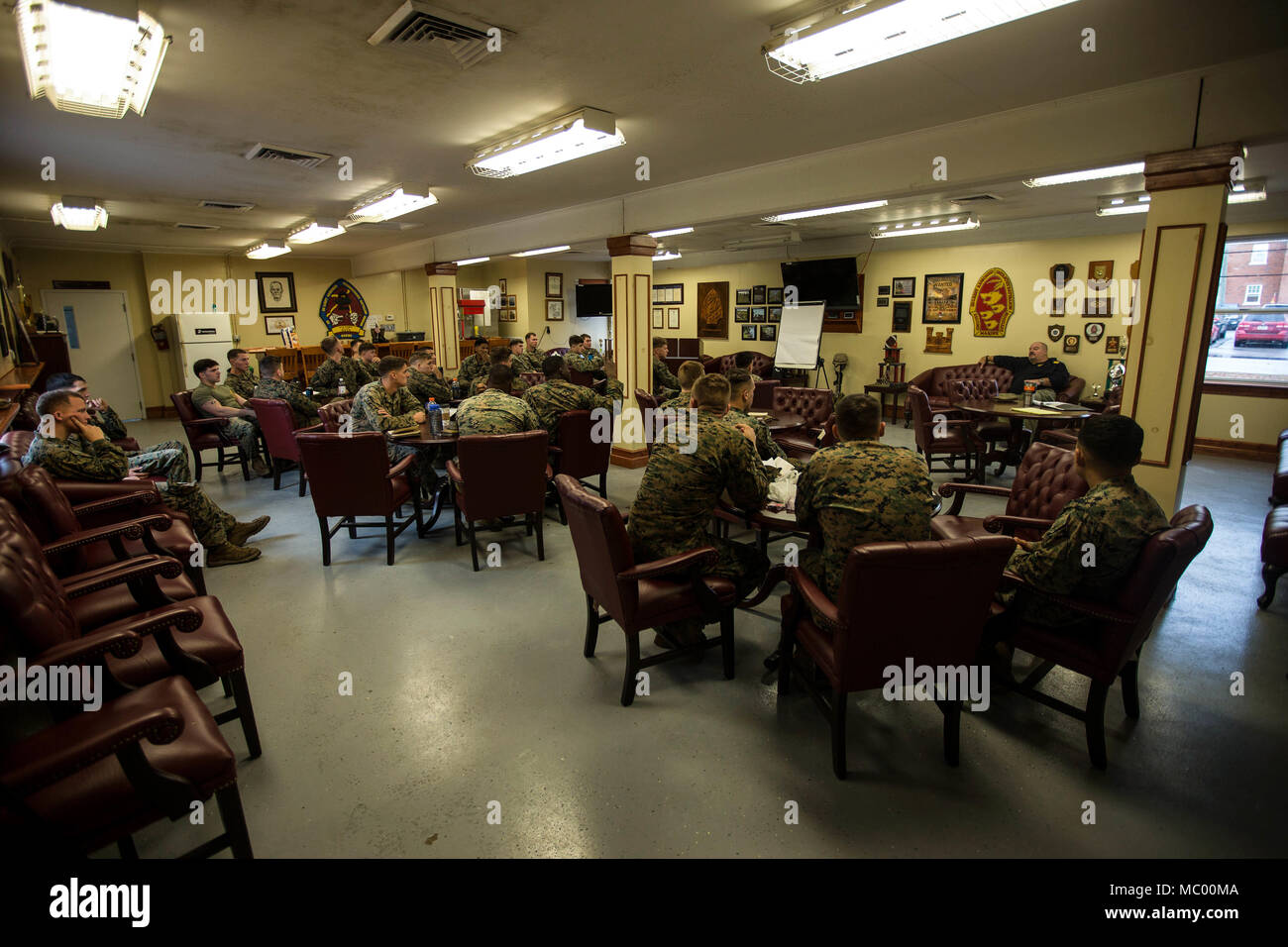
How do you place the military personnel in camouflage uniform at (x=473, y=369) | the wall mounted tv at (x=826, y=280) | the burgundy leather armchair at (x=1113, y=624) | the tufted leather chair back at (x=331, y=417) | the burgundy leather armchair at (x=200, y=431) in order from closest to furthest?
the burgundy leather armchair at (x=1113, y=624) < the tufted leather chair back at (x=331, y=417) < the burgundy leather armchair at (x=200, y=431) < the military personnel in camouflage uniform at (x=473, y=369) < the wall mounted tv at (x=826, y=280)

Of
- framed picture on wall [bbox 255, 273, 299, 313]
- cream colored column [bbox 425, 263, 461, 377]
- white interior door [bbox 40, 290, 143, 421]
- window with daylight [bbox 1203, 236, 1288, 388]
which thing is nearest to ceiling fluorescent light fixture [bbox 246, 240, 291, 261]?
framed picture on wall [bbox 255, 273, 299, 313]

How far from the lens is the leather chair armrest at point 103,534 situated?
7.80 feet

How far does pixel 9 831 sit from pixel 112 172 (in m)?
5.83

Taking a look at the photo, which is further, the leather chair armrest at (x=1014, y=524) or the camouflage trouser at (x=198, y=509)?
the camouflage trouser at (x=198, y=509)

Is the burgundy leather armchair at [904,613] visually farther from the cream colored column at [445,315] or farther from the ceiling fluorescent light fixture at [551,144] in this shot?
the cream colored column at [445,315]

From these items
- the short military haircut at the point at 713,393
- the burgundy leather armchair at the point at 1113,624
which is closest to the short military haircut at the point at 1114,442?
the burgundy leather armchair at the point at 1113,624

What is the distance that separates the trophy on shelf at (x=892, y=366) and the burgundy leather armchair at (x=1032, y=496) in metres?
6.17

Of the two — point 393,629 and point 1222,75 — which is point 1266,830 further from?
point 393,629

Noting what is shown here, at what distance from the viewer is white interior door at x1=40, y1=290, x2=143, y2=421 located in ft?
30.5

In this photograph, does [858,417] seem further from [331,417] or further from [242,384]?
[242,384]

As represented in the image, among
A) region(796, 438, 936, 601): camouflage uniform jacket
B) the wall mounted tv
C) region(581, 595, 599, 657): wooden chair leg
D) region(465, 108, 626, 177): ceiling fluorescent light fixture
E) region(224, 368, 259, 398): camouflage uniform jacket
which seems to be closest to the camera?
region(796, 438, 936, 601): camouflage uniform jacket

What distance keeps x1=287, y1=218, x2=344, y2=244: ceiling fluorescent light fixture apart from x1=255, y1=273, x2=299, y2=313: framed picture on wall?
349 centimetres

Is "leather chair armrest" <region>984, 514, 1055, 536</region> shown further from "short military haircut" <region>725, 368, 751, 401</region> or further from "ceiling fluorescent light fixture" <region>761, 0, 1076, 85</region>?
"ceiling fluorescent light fixture" <region>761, 0, 1076, 85</region>

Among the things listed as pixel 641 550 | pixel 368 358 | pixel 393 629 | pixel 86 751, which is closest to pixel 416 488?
pixel 393 629
